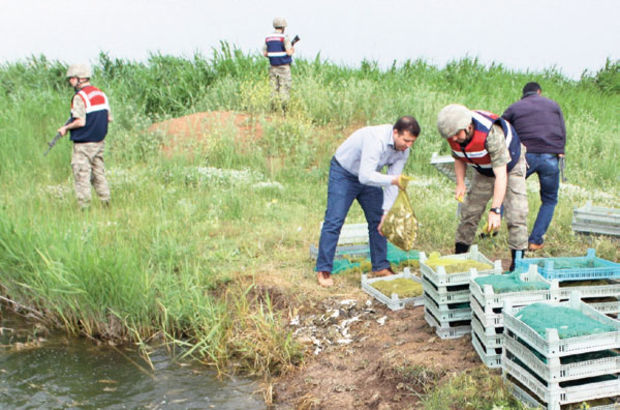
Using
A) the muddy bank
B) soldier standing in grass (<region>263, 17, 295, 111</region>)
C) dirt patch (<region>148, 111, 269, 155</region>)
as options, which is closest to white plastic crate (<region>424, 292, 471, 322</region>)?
the muddy bank

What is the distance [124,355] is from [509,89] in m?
15.5

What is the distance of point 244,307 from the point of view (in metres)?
5.42

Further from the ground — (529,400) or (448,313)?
(448,313)

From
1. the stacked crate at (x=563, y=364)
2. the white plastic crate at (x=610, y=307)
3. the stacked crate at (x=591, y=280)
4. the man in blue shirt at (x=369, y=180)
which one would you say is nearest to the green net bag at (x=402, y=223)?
the man in blue shirt at (x=369, y=180)

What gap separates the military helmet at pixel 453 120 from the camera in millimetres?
4758

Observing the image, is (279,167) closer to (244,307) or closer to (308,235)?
(308,235)

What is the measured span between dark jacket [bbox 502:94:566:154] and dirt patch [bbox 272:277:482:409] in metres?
2.98

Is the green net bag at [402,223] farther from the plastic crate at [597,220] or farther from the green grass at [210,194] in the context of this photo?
the plastic crate at [597,220]

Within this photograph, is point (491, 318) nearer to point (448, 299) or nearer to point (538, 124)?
point (448, 299)

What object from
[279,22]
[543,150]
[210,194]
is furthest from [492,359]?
[279,22]

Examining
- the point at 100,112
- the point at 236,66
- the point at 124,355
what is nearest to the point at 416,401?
the point at 124,355

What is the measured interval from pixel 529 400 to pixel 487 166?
7.73 feet

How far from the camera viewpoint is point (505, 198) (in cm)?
554

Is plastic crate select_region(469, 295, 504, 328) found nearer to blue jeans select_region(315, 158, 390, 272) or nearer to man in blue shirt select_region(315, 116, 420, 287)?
man in blue shirt select_region(315, 116, 420, 287)
